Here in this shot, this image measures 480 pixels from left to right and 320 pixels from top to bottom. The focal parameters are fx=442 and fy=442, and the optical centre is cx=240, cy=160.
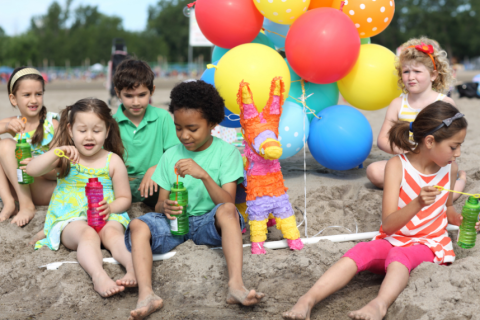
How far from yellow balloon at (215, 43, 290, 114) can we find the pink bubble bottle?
1.33 m

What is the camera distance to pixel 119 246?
3.01m

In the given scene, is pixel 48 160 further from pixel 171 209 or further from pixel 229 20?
pixel 229 20

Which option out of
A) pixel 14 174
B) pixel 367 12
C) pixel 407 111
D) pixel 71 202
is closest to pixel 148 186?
pixel 71 202

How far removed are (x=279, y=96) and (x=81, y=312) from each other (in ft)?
5.89

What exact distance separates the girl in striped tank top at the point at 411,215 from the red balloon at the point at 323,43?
3.72 ft

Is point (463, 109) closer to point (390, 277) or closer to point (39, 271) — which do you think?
point (390, 277)

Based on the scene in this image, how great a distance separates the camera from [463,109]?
31.0ft

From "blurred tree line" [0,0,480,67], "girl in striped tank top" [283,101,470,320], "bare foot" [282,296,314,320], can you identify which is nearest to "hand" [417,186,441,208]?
"girl in striped tank top" [283,101,470,320]

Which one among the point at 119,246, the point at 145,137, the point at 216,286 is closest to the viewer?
the point at 216,286

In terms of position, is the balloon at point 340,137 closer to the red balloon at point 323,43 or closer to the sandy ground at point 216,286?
the red balloon at point 323,43

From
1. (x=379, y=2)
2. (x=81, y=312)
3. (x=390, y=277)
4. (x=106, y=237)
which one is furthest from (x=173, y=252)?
(x=379, y=2)

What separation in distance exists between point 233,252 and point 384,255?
0.92 meters

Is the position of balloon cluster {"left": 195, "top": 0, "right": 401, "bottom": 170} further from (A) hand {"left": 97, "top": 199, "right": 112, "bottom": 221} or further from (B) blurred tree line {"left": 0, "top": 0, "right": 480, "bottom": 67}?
(B) blurred tree line {"left": 0, "top": 0, "right": 480, "bottom": 67}

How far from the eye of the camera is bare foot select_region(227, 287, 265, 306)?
7.88 feet
